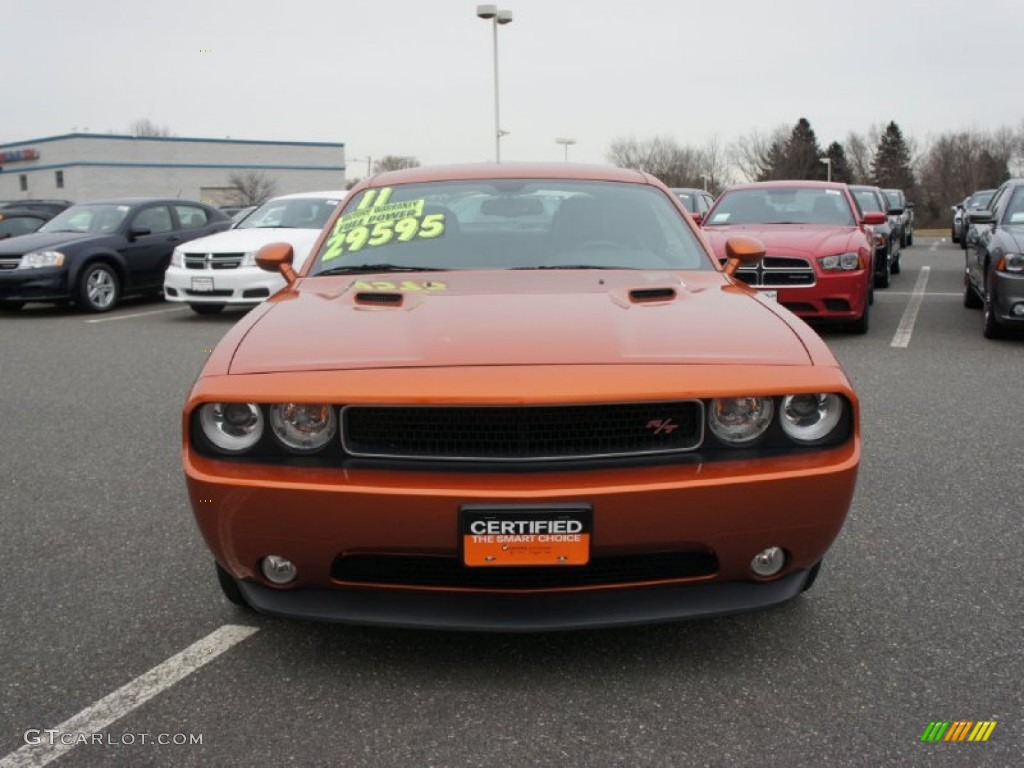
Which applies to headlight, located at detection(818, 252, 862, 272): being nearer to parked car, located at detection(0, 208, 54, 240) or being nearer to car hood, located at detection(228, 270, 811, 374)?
car hood, located at detection(228, 270, 811, 374)

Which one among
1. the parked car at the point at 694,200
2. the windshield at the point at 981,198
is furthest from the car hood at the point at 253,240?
the windshield at the point at 981,198

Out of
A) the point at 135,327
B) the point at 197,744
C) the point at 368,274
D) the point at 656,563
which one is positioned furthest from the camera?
the point at 135,327

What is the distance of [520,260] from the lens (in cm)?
382

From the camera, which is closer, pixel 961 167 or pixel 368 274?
pixel 368 274

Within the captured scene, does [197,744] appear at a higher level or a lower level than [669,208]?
lower

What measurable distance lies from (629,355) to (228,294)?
961 centimetres

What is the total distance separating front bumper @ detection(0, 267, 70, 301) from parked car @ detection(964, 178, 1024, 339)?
10.6 metres

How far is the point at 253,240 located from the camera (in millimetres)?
11789

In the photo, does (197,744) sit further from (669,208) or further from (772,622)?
(669,208)

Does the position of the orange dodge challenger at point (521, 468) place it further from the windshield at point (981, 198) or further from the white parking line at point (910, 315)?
the windshield at point (981, 198)

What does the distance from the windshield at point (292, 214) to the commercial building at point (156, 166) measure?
46825mm

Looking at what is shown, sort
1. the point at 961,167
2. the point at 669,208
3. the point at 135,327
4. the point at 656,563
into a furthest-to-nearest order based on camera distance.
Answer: the point at 961,167
the point at 135,327
the point at 669,208
the point at 656,563

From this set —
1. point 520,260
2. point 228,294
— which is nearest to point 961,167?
point 228,294

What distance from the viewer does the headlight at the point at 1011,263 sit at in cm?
844
